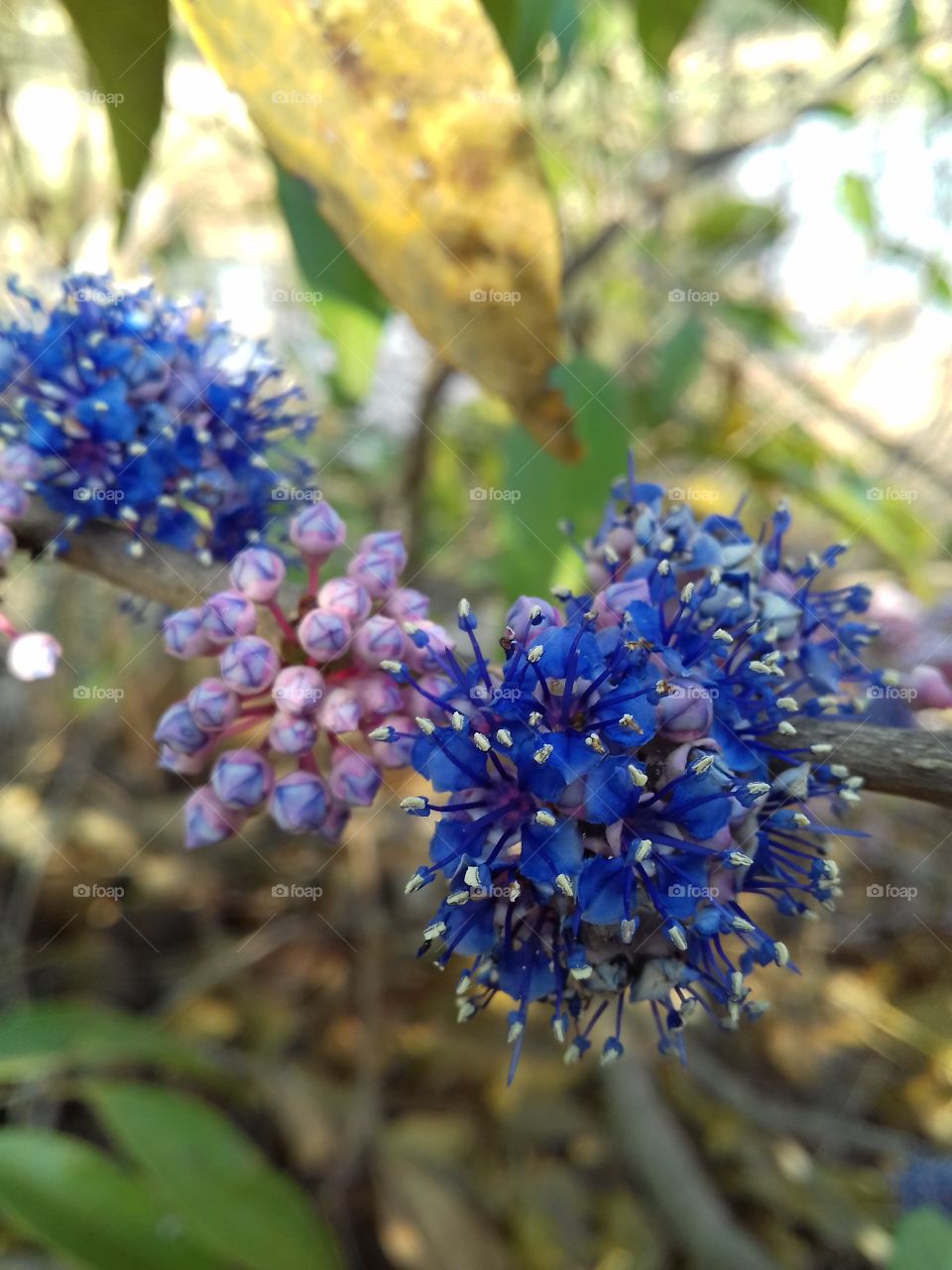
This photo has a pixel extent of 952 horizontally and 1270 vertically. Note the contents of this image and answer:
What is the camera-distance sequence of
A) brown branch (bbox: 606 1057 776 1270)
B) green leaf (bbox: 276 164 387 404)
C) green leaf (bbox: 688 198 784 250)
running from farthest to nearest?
green leaf (bbox: 688 198 784 250)
brown branch (bbox: 606 1057 776 1270)
green leaf (bbox: 276 164 387 404)

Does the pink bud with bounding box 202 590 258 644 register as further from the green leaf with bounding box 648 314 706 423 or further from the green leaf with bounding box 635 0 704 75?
the green leaf with bounding box 648 314 706 423

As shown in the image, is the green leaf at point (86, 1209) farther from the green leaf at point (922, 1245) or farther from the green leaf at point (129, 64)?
the green leaf at point (129, 64)

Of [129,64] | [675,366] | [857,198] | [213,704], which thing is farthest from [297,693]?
[857,198]

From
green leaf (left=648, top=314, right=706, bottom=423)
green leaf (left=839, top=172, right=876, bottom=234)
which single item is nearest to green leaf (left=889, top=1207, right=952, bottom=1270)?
green leaf (left=648, top=314, right=706, bottom=423)

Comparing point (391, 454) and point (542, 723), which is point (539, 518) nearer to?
point (542, 723)

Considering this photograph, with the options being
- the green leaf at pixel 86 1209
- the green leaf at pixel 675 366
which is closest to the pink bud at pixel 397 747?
the green leaf at pixel 86 1209

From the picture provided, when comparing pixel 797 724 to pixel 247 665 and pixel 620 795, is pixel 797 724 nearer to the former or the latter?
pixel 620 795
